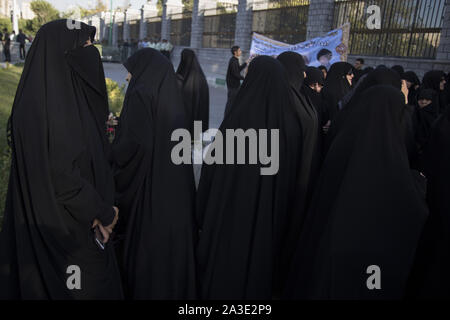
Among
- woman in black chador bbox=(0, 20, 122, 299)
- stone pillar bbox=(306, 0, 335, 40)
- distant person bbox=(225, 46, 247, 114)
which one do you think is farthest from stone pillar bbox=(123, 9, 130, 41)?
woman in black chador bbox=(0, 20, 122, 299)

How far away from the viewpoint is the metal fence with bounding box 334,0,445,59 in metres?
8.38

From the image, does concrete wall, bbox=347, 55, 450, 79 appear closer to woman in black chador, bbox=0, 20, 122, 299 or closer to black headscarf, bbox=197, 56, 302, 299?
black headscarf, bbox=197, 56, 302, 299

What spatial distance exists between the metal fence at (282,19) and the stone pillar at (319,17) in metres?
0.59

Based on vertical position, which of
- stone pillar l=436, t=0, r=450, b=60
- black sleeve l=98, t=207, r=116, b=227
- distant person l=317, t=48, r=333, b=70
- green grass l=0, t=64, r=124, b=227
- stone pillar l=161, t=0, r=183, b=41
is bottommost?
green grass l=0, t=64, r=124, b=227

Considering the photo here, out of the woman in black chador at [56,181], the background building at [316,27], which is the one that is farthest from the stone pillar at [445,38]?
the woman in black chador at [56,181]

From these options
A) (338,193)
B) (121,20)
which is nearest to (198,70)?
(338,193)

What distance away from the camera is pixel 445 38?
793cm

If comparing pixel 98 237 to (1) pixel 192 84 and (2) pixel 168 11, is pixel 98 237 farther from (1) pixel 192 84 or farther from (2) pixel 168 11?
(2) pixel 168 11

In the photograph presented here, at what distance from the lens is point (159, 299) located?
222 cm

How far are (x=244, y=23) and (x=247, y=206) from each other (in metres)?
13.5

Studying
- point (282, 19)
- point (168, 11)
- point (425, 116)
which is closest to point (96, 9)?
point (168, 11)

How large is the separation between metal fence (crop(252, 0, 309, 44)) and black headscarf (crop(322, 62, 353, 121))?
768 centimetres

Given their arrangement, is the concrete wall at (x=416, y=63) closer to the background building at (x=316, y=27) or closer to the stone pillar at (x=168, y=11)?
the background building at (x=316, y=27)
